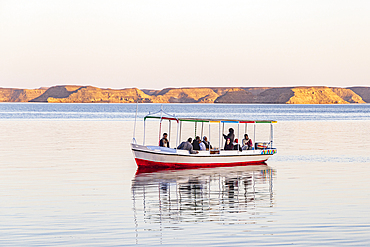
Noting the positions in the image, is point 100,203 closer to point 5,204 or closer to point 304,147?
point 5,204

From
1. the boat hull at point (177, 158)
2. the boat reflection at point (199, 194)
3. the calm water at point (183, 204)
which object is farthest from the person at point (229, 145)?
the boat reflection at point (199, 194)

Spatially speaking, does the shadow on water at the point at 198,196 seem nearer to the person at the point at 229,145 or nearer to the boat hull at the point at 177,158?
the boat hull at the point at 177,158

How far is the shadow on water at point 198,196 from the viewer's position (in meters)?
17.5

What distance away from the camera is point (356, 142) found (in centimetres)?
5047

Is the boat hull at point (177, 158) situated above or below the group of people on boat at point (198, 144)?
below

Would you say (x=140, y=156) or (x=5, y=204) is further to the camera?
(x=140, y=156)

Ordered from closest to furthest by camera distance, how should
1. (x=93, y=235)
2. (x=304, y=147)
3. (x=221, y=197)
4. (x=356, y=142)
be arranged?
A: (x=93, y=235) < (x=221, y=197) < (x=304, y=147) < (x=356, y=142)

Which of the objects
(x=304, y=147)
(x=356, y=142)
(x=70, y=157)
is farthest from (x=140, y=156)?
(x=356, y=142)

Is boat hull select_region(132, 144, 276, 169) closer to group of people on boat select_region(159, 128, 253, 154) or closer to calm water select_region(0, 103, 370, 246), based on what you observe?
group of people on boat select_region(159, 128, 253, 154)

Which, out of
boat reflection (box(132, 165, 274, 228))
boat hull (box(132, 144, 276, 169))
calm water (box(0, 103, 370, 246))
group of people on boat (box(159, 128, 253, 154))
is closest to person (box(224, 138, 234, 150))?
group of people on boat (box(159, 128, 253, 154))

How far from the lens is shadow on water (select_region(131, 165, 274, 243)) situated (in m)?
17.5

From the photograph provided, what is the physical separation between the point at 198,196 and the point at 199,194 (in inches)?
22.3

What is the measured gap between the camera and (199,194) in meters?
22.4

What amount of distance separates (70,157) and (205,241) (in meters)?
24.2
